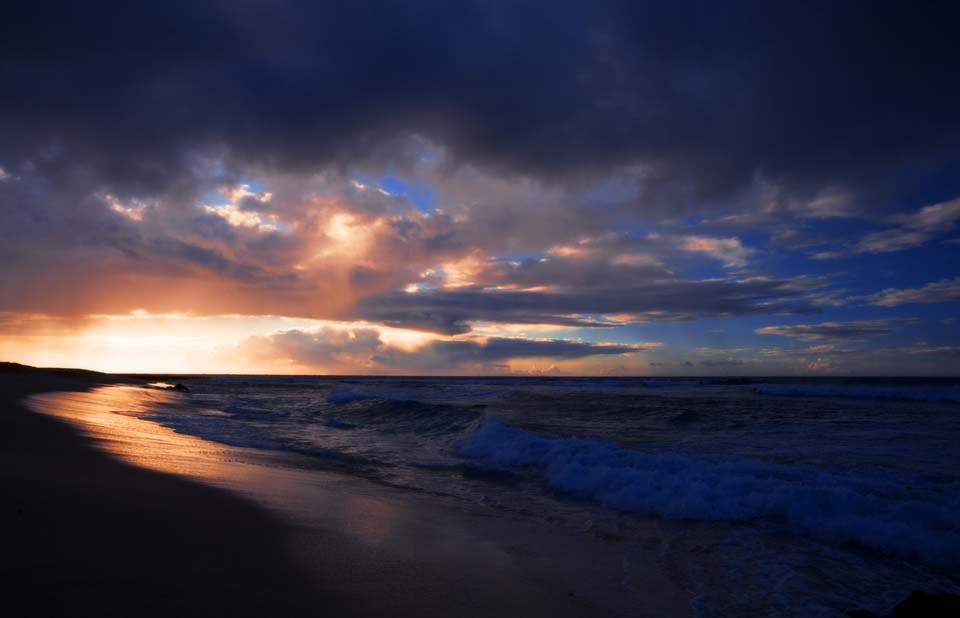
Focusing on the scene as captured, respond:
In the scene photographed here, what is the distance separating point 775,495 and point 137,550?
306 inches

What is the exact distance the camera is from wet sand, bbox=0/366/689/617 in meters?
3.62

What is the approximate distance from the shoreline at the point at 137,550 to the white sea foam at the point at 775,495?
17.7ft

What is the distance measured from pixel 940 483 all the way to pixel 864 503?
7.81 ft

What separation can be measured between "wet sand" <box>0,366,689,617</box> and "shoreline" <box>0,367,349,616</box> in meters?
0.01

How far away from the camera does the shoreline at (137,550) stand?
3381mm

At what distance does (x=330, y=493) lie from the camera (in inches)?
306

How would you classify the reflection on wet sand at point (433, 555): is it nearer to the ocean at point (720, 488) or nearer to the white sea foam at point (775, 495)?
the ocean at point (720, 488)

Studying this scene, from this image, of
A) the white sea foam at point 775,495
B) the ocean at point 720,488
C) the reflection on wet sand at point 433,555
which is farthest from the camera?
the white sea foam at point 775,495

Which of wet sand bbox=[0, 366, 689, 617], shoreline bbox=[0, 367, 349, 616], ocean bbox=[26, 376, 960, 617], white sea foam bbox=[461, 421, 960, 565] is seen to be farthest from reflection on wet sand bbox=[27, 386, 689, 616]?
white sea foam bbox=[461, 421, 960, 565]

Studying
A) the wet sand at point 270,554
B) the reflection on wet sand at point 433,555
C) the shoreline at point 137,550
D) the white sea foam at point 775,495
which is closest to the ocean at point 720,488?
the white sea foam at point 775,495

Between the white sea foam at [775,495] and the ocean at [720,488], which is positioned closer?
the ocean at [720,488]

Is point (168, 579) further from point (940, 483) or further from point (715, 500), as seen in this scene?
point (940, 483)

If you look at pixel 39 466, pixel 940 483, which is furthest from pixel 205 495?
pixel 940 483

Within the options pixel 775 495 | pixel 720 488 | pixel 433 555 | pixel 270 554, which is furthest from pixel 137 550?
pixel 775 495
